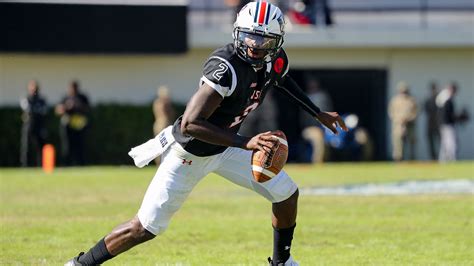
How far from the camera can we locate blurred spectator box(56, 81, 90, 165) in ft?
75.8

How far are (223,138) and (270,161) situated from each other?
351 mm

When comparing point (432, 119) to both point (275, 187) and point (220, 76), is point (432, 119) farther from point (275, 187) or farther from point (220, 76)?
point (220, 76)

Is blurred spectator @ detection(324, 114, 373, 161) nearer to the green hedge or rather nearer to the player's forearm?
the green hedge

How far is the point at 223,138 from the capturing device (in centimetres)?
689

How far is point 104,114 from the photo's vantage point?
26.0 m

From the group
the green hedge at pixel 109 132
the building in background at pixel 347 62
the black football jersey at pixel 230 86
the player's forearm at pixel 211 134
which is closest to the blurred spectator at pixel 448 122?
the building in background at pixel 347 62

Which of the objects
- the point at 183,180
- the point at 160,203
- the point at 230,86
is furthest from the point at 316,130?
the point at 230,86

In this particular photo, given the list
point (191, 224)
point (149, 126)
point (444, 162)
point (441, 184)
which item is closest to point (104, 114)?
point (149, 126)

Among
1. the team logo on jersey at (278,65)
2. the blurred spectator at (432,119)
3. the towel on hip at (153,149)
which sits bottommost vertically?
the blurred spectator at (432,119)

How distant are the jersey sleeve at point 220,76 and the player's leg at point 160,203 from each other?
644 mm

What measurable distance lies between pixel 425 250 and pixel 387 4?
65.0ft

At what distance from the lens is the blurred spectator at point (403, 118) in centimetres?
2412

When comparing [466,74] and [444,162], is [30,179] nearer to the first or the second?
[444,162]

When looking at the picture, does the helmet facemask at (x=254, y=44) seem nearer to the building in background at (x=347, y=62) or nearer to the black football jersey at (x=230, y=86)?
the black football jersey at (x=230, y=86)
